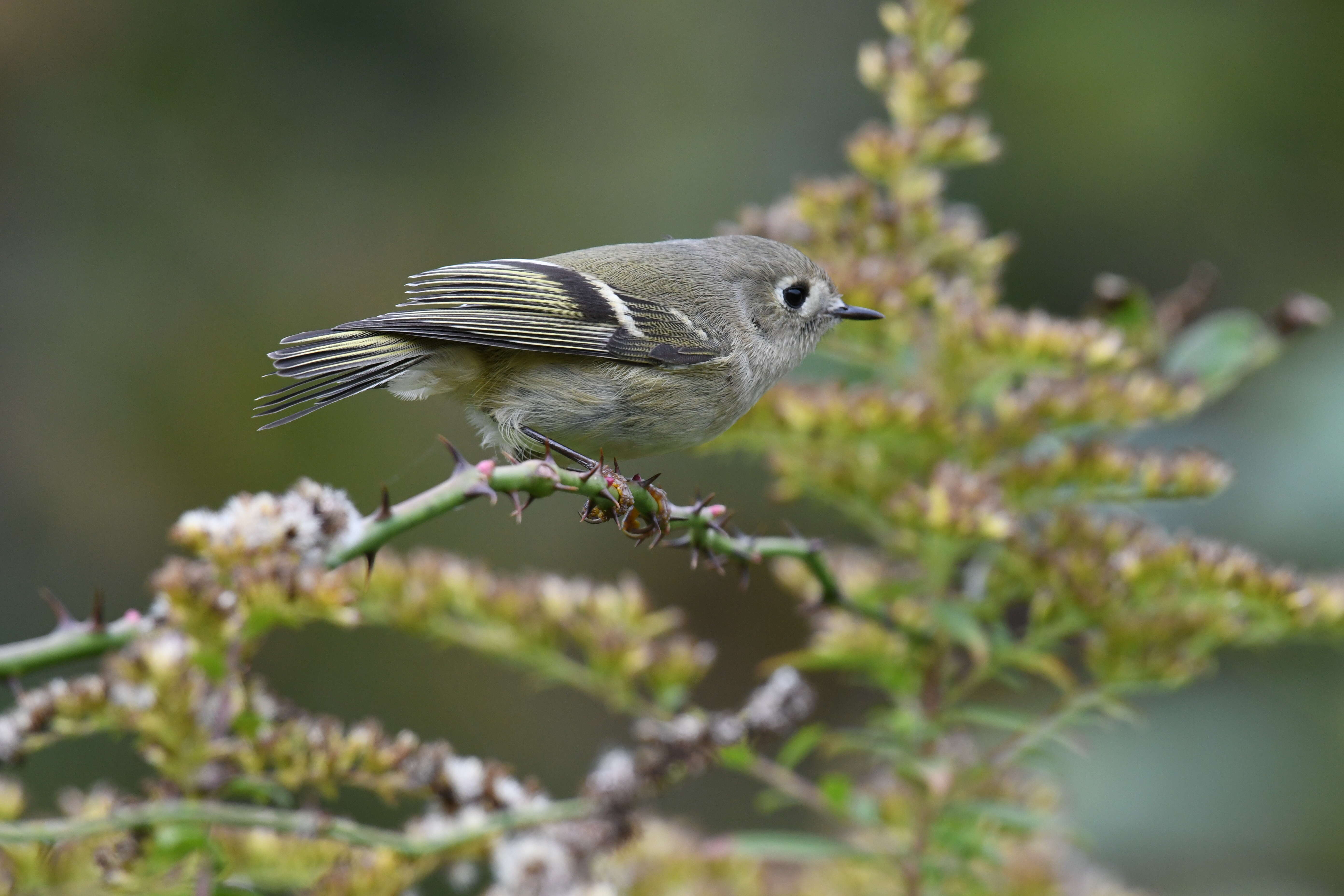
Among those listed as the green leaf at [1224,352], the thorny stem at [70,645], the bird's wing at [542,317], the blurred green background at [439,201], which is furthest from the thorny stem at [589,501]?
the blurred green background at [439,201]

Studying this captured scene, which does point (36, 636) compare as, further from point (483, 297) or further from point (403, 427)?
point (483, 297)

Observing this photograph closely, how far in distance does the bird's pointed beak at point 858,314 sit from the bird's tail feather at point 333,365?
2.65 ft

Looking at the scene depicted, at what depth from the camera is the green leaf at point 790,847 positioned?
191 centimetres

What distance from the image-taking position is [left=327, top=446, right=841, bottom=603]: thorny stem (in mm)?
1356

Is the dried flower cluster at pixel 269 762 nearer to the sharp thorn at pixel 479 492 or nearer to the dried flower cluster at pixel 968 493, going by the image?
the sharp thorn at pixel 479 492

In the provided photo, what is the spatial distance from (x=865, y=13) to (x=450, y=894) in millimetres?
4227

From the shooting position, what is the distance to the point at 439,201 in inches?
232

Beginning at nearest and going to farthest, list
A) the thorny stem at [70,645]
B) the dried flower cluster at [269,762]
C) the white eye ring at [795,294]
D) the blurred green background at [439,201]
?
the thorny stem at [70,645] < the dried flower cluster at [269,762] < the white eye ring at [795,294] < the blurred green background at [439,201]

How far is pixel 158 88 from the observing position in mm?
5602

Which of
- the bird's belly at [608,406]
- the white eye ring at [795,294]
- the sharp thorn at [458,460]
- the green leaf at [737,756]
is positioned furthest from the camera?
the white eye ring at [795,294]

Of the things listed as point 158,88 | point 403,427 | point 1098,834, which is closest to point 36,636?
point 403,427

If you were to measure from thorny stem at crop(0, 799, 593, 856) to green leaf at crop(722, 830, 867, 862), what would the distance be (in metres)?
0.29

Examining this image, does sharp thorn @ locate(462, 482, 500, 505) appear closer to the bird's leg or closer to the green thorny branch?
the green thorny branch

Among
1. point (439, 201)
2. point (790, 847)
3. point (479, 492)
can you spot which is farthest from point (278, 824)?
point (439, 201)
